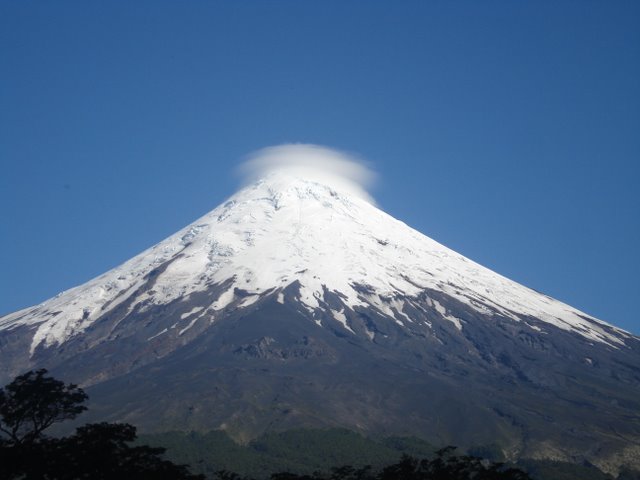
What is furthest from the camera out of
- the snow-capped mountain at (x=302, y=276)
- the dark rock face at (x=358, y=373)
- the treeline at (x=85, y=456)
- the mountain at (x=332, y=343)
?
the snow-capped mountain at (x=302, y=276)

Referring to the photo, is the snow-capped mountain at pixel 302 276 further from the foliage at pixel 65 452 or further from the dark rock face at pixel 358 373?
the foliage at pixel 65 452

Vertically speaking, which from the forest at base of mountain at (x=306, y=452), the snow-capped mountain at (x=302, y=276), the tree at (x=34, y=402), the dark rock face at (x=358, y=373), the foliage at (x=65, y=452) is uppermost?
the snow-capped mountain at (x=302, y=276)

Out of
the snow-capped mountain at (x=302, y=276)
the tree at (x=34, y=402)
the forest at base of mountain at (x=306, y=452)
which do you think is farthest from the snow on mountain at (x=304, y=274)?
the tree at (x=34, y=402)

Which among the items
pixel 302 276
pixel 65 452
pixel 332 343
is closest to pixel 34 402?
pixel 65 452

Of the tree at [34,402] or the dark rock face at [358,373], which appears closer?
the tree at [34,402]

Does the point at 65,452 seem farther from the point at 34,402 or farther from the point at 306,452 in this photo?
the point at 306,452
